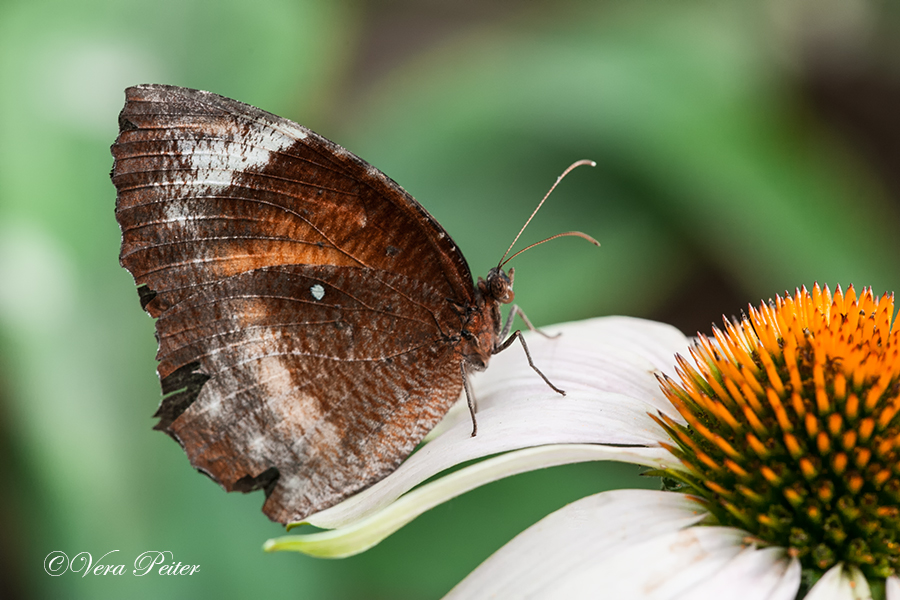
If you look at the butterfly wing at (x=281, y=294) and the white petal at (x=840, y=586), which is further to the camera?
the butterfly wing at (x=281, y=294)

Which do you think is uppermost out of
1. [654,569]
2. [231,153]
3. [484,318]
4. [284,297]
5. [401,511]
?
[231,153]

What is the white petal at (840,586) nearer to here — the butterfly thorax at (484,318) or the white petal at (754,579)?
the white petal at (754,579)

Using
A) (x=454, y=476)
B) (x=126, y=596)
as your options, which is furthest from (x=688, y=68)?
Result: (x=126, y=596)

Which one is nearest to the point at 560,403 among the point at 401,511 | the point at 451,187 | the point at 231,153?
the point at 401,511

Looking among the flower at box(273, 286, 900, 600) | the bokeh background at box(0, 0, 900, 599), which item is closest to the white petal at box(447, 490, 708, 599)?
the flower at box(273, 286, 900, 600)

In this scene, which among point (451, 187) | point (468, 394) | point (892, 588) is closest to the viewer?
point (892, 588)

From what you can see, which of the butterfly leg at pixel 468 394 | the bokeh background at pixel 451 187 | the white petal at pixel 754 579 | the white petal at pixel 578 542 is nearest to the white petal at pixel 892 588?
the white petal at pixel 754 579

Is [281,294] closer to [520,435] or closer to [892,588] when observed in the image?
[520,435]
